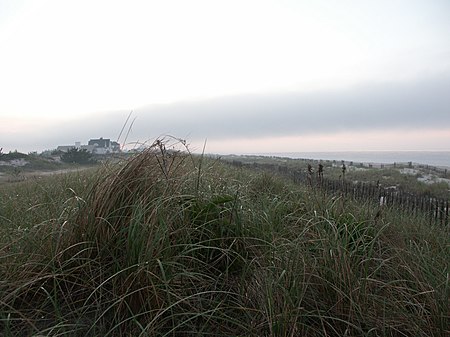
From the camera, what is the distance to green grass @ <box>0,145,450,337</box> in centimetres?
186

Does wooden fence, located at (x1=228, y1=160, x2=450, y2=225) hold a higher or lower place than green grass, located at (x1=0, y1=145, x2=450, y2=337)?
lower

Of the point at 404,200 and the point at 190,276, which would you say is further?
the point at 404,200

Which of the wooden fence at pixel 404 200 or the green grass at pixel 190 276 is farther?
the wooden fence at pixel 404 200

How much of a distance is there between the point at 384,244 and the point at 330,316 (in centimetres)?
134

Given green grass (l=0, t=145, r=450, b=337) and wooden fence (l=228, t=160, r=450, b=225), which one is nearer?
green grass (l=0, t=145, r=450, b=337)

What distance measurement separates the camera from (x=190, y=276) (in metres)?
2.17

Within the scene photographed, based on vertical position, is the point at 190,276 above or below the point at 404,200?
above

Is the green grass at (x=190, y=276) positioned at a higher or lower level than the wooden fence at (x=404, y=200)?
higher

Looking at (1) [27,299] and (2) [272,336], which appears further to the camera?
(1) [27,299]

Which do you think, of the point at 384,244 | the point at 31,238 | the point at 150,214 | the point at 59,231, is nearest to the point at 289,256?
the point at 150,214

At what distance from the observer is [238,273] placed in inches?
96.0

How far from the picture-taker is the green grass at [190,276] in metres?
1.86

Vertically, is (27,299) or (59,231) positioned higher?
(59,231)

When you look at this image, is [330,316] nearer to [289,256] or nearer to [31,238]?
[289,256]
